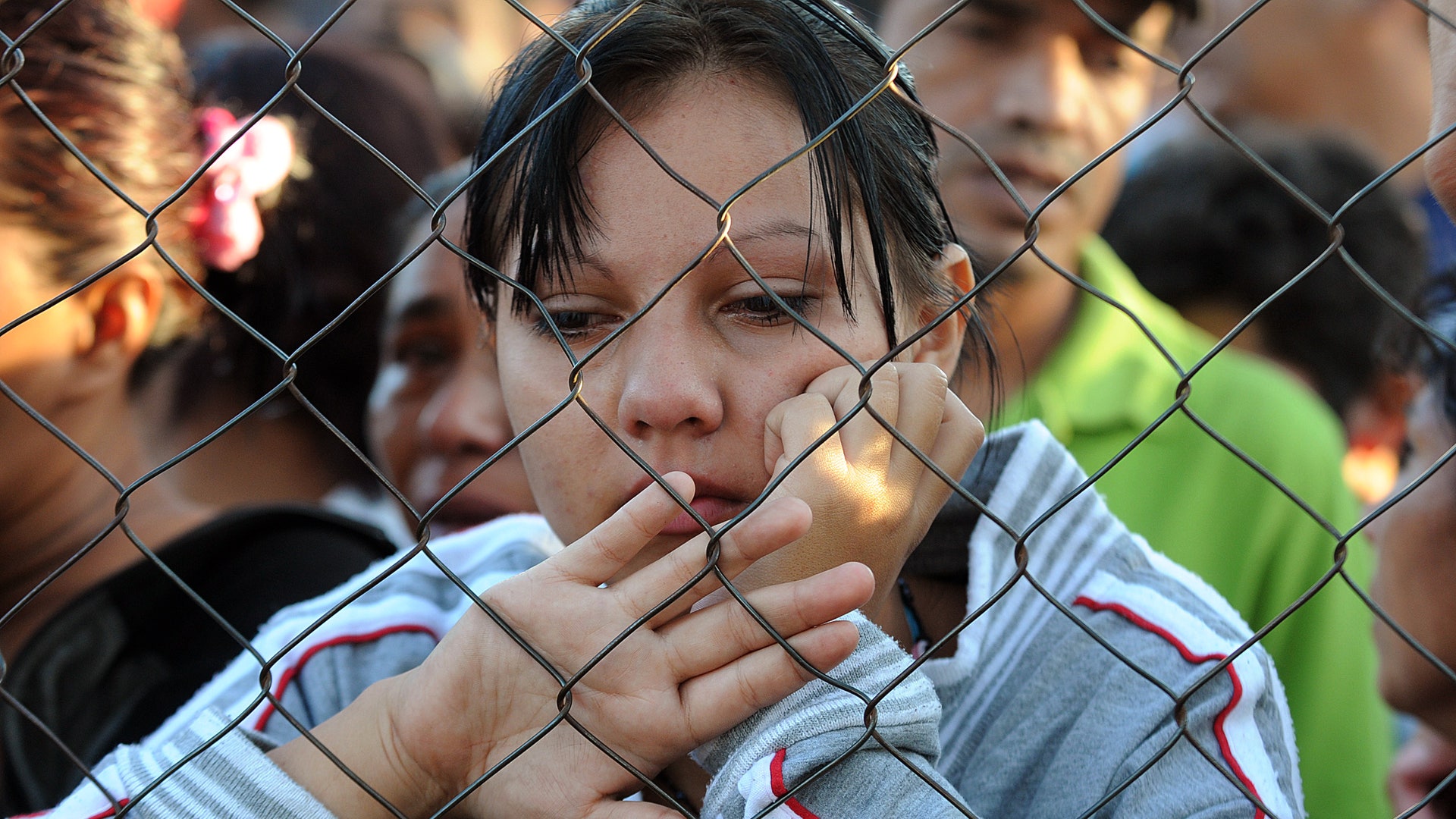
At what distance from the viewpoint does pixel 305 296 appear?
2.04m

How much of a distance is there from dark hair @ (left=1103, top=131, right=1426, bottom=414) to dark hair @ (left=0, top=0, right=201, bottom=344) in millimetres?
1951

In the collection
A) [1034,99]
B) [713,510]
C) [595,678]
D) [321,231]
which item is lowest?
[595,678]

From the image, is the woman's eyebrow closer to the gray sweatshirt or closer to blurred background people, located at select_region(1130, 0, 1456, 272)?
the gray sweatshirt

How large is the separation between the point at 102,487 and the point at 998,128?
4.66 ft

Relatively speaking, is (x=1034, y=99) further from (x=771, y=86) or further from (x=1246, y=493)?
(x=771, y=86)

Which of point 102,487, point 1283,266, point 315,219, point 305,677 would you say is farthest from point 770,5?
point 1283,266

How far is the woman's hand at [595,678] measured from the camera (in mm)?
802

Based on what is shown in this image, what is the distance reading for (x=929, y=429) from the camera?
0.89 m

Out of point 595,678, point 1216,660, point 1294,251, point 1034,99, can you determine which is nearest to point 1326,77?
point 1294,251

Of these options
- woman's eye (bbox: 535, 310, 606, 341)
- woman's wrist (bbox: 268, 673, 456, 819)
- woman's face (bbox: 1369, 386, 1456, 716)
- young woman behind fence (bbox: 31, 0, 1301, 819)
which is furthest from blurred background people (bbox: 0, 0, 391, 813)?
woman's face (bbox: 1369, 386, 1456, 716)

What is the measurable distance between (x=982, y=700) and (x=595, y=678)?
0.42m

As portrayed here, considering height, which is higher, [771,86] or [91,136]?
[91,136]

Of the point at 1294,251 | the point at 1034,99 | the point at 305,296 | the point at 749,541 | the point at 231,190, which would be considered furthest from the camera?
the point at 1294,251

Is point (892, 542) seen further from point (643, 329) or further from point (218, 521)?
point (218, 521)
